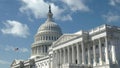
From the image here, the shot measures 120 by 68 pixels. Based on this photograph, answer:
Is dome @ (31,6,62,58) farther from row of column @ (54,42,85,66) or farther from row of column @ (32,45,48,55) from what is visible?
row of column @ (54,42,85,66)

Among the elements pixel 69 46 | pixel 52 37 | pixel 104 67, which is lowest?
pixel 104 67

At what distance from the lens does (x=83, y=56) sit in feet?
349

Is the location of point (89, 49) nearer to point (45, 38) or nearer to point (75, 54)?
point (75, 54)

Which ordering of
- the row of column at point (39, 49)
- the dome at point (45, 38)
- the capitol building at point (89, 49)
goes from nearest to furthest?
the capitol building at point (89, 49), the dome at point (45, 38), the row of column at point (39, 49)

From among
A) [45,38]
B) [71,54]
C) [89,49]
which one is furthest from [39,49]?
[89,49]

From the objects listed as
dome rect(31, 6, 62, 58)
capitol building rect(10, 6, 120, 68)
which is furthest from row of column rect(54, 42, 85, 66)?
dome rect(31, 6, 62, 58)

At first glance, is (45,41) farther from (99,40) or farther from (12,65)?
(99,40)

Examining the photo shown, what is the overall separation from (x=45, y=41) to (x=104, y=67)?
93001 millimetres

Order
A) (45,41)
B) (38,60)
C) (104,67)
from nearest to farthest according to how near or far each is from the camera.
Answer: (104,67)
(38,60)
(45,41)

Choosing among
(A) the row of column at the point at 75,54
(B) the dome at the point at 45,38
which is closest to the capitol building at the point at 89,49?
(A) the row of column at the point at 75,54

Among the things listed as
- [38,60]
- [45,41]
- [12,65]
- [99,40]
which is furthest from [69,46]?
[12,65]

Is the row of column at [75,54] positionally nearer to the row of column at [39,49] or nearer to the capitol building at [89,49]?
the capitol building at [89,49]

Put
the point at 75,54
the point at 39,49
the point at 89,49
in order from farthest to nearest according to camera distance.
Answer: the point at 39,49, the point at 75,54, the point at 89,49

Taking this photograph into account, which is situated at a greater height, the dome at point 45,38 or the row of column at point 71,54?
the dome at point 45,38
